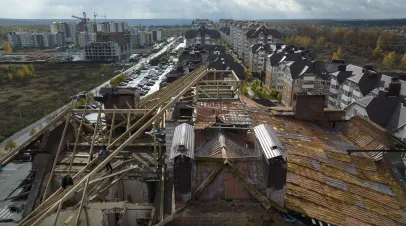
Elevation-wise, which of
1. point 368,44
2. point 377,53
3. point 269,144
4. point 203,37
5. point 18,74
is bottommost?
point 18,74

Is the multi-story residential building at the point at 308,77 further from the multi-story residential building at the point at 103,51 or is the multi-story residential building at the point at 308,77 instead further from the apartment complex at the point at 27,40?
the apartment complex at the point at 27,40

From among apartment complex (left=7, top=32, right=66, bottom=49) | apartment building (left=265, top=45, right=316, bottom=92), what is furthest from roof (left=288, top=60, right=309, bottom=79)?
apartment complex (left=7, top=32, right=66, bottom=49)

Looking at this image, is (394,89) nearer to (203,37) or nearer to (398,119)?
(398,119)

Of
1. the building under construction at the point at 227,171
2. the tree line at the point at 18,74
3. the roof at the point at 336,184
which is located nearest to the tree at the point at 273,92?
the building under construction at the point at 227,171

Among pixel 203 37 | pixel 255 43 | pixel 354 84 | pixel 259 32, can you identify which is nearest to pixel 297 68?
pixel 354 84

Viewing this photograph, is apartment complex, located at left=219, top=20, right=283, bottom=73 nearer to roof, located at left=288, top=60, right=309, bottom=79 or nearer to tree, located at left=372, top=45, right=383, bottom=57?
roof, located at left=288, top=60, right=309, bottom=79

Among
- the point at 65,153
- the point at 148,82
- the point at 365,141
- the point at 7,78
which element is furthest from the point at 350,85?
the point at 7,78
